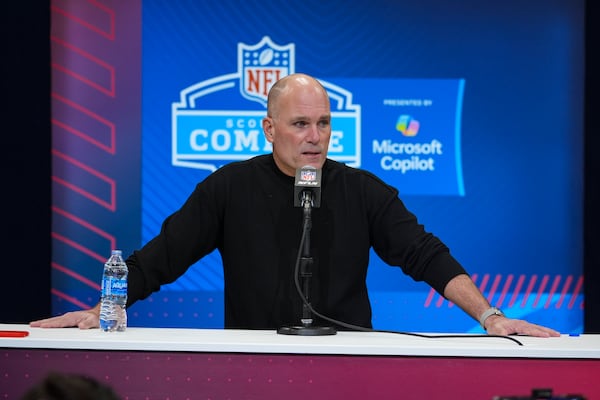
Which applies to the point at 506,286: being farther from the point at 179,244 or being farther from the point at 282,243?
the point at 179,244

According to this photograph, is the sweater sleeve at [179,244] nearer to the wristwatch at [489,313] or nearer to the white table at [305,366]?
the white table at [305,366]

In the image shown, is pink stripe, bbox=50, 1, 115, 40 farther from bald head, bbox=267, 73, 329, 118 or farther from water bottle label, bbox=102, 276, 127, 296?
water bottle label, bbox=102, 276, 127, 296

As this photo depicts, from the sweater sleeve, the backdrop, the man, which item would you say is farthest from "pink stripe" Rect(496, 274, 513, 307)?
the sweater sleeve

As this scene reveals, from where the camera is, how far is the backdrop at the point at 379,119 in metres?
5.39

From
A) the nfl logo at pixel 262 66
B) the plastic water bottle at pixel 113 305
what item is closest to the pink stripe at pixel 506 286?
the nfl logo at pixel 262 66

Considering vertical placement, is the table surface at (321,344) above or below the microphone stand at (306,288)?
below

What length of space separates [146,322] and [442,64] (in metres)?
2.29

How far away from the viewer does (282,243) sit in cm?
329

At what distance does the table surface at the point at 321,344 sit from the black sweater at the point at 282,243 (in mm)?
562

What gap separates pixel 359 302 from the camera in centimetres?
330

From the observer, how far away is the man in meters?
3.24

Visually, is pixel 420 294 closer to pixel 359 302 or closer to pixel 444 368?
pixel 359 302

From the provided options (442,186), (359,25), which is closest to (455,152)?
(442,186)

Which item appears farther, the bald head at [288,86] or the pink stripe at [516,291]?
the pink stripe at [516,291]
